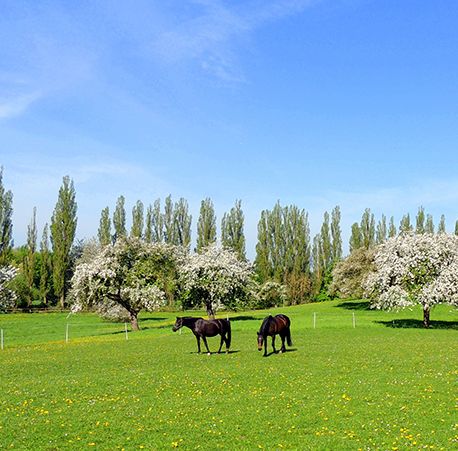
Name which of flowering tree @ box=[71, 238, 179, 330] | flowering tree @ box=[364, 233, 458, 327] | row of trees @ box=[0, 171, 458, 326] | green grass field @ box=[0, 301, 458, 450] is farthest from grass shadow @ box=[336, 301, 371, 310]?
green grass field @ box=[0, 301, 458, 450]

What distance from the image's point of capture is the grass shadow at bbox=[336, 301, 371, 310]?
7485cm

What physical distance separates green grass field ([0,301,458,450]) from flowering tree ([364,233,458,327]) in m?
14.1

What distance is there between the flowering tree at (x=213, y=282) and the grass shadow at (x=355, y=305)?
2423cm

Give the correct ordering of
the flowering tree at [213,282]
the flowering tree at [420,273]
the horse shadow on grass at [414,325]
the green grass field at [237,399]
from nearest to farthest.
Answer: the green grass field at [237,399] → the flowering tree at [420,273] → the horse shadow on grass at [414,325] → the flowering tree at [213,282]

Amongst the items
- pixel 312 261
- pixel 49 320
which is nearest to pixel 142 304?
pixel 49 320

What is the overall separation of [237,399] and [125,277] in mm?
36955

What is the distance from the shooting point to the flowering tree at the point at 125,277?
1987 inches

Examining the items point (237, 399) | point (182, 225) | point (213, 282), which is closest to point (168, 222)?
point (182, 225)

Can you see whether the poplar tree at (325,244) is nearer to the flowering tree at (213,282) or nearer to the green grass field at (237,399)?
the flowering tree at (213,282)

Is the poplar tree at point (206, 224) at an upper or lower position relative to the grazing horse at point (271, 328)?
upper

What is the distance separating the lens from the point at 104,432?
13.3 m

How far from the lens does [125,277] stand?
5169 cm

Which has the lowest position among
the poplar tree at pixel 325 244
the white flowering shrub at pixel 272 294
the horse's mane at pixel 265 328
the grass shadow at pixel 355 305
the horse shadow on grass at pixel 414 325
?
the horse shadow on grass at pixel 414 325

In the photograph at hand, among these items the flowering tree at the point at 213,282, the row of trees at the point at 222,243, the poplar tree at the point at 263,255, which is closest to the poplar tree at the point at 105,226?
the row of trees at the point at 222,243
